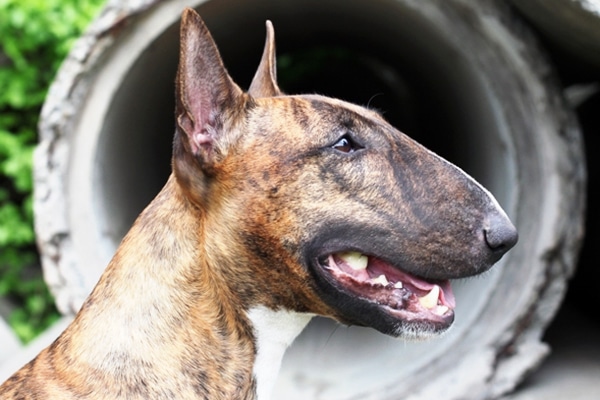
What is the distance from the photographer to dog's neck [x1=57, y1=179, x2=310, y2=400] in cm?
220

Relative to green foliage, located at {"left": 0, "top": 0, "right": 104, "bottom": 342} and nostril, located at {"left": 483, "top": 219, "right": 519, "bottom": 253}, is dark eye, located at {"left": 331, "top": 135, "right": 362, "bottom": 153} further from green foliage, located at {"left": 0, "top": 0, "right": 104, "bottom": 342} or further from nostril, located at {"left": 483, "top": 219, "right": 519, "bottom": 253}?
green foliage, located at {"left": 0, "top": 0, "right": 104, "bottom": 342}

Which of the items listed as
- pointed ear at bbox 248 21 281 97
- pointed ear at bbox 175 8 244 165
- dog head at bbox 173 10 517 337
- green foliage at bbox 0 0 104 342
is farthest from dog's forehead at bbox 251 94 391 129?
green foliage at bbox 0 0 104 342

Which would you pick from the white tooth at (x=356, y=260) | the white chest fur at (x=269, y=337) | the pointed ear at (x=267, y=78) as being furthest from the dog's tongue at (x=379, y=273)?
the pointed ear at (x=267, y=78)

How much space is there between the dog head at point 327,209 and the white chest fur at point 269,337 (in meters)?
0.04

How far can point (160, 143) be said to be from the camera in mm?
4457

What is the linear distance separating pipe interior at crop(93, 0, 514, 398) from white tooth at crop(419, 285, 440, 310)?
1.11 metres

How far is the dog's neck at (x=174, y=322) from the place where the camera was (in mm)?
2201

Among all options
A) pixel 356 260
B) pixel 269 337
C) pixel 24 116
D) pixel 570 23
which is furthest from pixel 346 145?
pixel 24 116

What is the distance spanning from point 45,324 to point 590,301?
3.17 meters

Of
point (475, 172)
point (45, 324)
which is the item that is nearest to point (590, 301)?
point (475, 172)

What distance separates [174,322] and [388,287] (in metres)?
0.56

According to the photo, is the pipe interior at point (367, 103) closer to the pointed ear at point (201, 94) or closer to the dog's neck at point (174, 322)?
the dog's neck at point (174, 322)

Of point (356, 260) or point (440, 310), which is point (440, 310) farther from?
point (356, 260)

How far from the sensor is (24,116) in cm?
517
